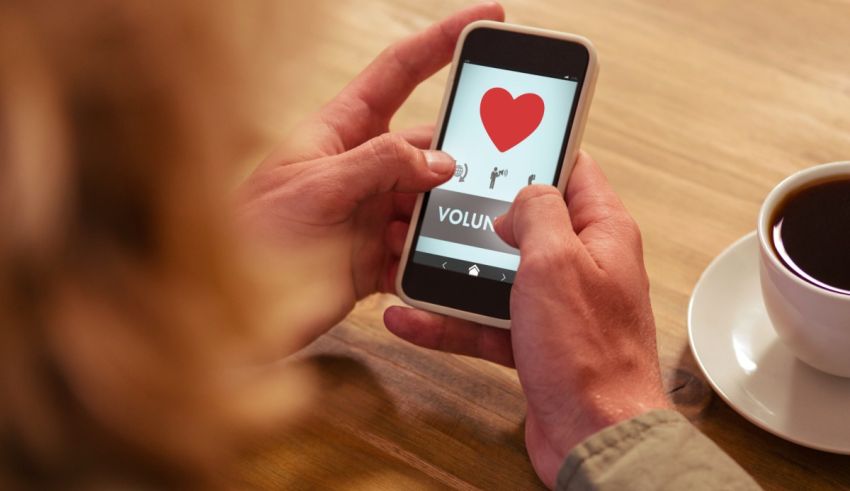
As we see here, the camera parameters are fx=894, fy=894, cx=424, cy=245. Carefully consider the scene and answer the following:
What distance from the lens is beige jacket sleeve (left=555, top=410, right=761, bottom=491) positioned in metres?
0.60

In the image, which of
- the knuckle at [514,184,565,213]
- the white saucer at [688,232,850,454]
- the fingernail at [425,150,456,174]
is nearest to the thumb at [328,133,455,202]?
the fingernail at [425,150,456,174]

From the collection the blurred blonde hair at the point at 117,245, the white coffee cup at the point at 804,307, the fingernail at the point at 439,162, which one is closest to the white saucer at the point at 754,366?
the white coffee cup at the point at 804,307

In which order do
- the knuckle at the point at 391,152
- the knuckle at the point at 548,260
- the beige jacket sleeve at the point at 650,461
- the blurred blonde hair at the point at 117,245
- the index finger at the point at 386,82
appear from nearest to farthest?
the blurred blonde hair at the point at 117,245 → the beige jacket sleeve at the point at 650,461 → the knuckle at the point at 548,260 → the knuckle at the point at 391,152 → the index finger at the point at 386,82

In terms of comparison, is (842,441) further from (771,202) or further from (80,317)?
(80,317)

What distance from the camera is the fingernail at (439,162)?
2.71 feet

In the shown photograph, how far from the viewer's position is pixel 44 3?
0.34 metres

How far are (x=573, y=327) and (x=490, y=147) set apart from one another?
235 mm

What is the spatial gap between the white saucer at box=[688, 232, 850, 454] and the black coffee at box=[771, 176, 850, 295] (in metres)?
0.10

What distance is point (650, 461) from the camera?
0.60m

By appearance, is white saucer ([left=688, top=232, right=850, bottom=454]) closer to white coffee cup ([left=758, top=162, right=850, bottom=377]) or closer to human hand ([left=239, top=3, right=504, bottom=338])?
white coffee cup ([left=758, top=162, right=850, bottom=377])

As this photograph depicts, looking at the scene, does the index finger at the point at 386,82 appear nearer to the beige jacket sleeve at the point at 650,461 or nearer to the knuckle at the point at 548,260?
the knuckle at the point at 548,260

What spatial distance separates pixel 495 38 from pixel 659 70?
22cm

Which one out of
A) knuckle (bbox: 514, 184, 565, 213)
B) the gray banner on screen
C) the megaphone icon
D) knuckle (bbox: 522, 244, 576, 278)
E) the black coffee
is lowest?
the gray banner on screen

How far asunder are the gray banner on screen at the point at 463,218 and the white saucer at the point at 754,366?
189 mm
